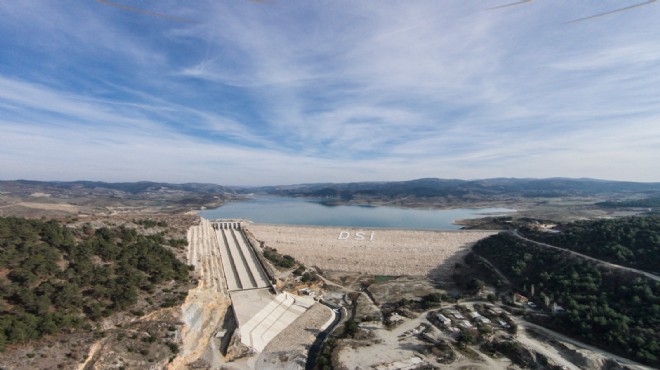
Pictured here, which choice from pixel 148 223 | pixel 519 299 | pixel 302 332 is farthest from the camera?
pixel 148 223

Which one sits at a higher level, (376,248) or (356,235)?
(356,235)

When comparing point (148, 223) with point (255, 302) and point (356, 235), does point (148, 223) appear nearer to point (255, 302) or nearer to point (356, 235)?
point (255, 302)

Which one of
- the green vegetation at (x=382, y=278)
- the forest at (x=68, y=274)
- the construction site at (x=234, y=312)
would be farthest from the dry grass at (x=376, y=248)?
the forest at (x=68, y=274)

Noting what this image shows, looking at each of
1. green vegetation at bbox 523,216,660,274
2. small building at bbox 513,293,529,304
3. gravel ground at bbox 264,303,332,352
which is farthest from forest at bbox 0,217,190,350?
green vegetation at bbox 523,216,660,274

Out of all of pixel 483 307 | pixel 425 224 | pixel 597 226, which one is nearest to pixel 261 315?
pixel 483 307

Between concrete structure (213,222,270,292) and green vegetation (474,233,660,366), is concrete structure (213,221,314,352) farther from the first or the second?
green vegetation (474,233,660,366)

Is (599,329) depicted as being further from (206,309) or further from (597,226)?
(206,309)

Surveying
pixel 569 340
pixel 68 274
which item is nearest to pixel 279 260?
pixel 68 274
